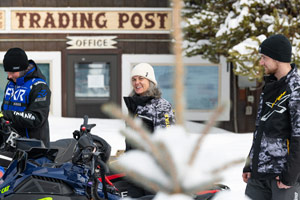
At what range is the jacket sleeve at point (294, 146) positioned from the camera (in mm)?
2516

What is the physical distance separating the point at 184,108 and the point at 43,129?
332 centimetres

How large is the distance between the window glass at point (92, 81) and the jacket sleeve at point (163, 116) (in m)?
10.2

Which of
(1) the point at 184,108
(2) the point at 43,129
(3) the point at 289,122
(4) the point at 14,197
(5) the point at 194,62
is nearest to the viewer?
(1) the point at 184,108

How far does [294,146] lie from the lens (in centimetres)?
253

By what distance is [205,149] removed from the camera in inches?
31.0

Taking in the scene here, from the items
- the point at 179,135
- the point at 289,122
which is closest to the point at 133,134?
the point at 179,135

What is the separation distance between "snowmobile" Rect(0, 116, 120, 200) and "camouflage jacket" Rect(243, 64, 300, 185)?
102 cm

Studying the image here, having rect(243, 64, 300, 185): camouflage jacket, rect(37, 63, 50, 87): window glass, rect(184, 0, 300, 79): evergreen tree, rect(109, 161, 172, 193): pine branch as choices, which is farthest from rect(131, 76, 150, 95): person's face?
rect(37, 63, 50, 87): window glass

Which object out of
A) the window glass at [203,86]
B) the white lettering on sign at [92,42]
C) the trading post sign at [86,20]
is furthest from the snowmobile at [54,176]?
the trading post sign at [86,20]

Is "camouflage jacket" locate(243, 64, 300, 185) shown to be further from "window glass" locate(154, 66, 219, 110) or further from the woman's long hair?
"window glass" locate(154, 66, 219, 110)

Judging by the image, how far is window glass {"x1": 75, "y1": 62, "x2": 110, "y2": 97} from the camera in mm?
13227

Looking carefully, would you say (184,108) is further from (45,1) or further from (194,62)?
(45,1)

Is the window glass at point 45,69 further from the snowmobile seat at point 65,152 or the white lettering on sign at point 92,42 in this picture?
the snowmobile seat at point 65,152

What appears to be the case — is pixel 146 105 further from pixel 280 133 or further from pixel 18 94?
pixel 18 94
